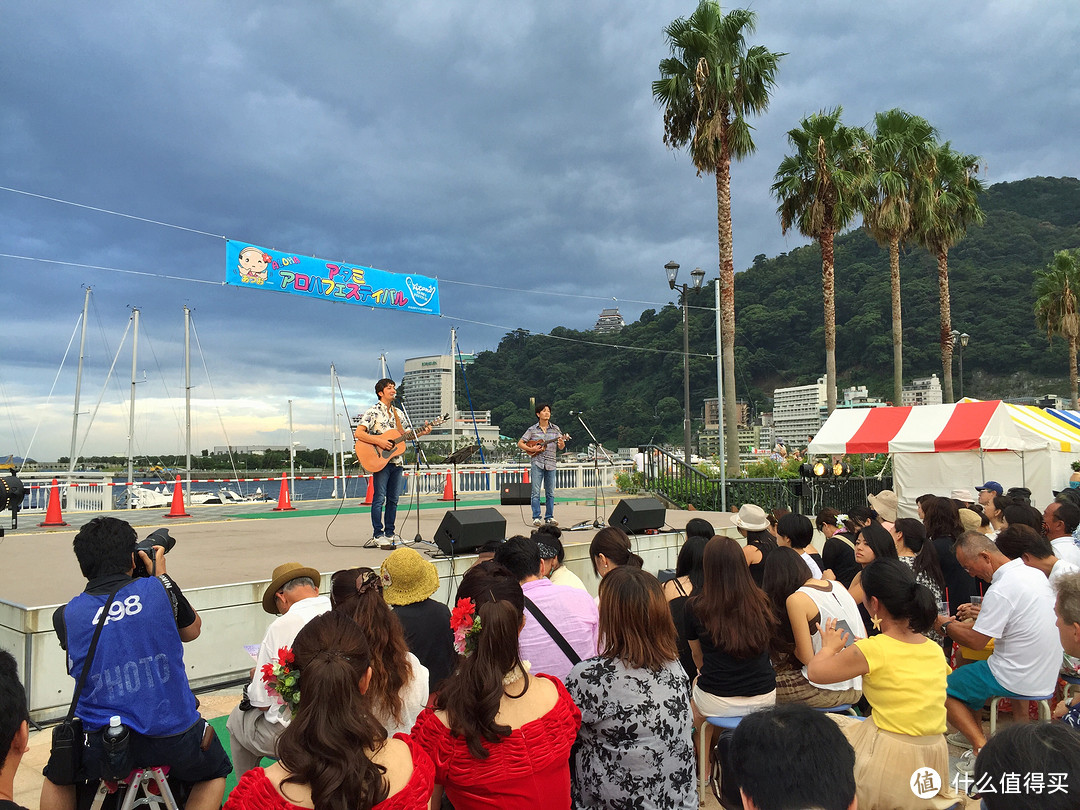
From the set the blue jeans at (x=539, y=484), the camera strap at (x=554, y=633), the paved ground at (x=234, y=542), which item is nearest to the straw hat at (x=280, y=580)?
the camera strap at (x=554, y=633)

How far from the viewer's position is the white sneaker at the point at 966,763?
11.9 ft

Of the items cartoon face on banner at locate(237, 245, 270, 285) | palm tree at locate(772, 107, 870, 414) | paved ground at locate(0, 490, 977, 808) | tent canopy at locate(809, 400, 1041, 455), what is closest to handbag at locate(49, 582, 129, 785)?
paved ground at locate(0, 490, 977, 808)

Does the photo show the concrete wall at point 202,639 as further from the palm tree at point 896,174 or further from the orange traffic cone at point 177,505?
the palm tree at point 896,174

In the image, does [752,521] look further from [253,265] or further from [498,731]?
[253,265]

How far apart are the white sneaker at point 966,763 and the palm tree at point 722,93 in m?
11.9

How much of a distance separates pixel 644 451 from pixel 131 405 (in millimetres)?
18413

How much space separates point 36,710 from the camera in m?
4.11

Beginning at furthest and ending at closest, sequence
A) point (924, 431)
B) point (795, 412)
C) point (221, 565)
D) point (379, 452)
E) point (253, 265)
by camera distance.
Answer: point (795, 412), point (924, 431), point (253, 265), point (379, 452), point (221, 565)

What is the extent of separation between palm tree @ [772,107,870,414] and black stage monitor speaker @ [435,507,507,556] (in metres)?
14.5

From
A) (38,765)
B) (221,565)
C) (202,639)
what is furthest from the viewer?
Result: (221,565)

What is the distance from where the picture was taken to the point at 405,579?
3248 mm

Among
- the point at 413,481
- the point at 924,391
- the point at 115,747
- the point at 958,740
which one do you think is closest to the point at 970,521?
the point at 958,740

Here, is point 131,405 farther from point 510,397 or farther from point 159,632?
point 159,632

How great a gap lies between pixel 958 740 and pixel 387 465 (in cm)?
527
